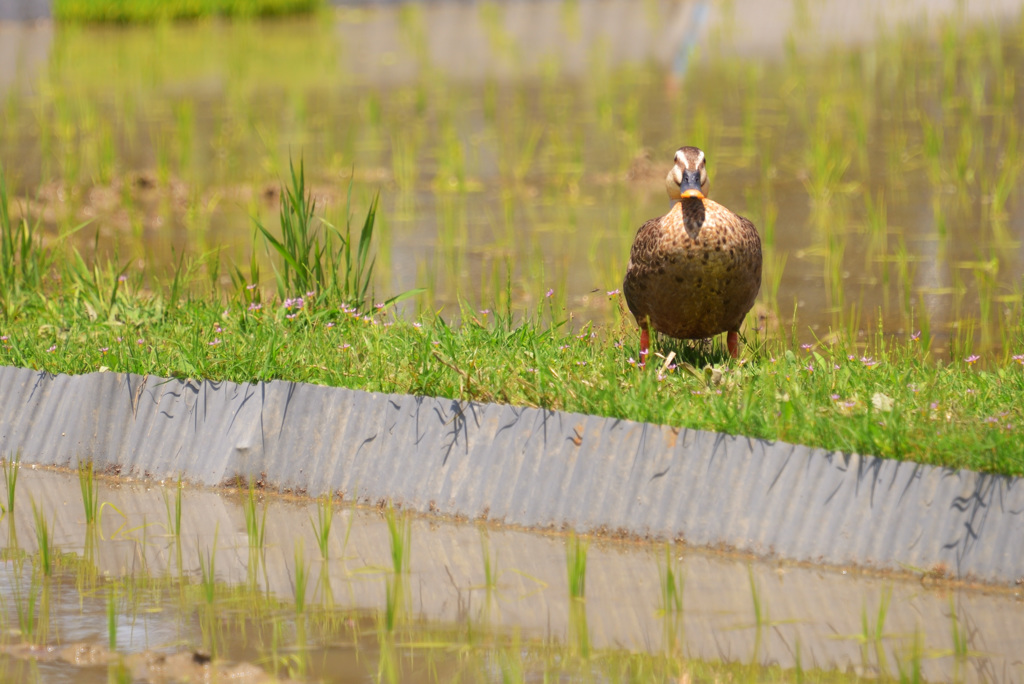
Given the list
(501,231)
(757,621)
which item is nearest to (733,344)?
(757,621)

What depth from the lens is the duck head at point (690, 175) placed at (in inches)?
185

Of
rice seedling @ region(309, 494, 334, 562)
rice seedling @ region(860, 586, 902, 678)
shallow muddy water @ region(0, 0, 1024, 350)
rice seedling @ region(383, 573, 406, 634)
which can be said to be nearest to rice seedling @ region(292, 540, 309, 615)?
rice seedling @ region(309, 494, 334, 562)

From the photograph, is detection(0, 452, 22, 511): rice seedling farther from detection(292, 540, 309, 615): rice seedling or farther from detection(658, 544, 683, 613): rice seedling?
detection(658, 544, 683, 613): rice seedling

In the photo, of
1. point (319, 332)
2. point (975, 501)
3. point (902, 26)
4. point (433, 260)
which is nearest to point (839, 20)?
point (902, 26)

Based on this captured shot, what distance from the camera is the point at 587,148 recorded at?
10406 mm

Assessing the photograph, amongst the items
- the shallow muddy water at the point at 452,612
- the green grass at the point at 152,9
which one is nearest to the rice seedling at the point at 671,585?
the shallow muddy water at the point at 452,612

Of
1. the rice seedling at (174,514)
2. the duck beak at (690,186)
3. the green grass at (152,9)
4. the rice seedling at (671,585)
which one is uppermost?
the duck beak at (690,186)

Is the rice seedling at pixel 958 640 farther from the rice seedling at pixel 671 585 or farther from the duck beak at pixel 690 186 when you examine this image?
the duck beak at pixel 690 186

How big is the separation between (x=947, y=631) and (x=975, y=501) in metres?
0.44

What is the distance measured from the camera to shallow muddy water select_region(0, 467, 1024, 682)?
3.43 meters

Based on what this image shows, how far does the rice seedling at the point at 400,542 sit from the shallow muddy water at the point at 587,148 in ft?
4.85

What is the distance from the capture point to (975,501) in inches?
151

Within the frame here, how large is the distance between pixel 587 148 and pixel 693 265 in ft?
19.4

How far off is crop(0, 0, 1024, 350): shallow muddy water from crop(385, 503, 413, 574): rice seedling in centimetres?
148
